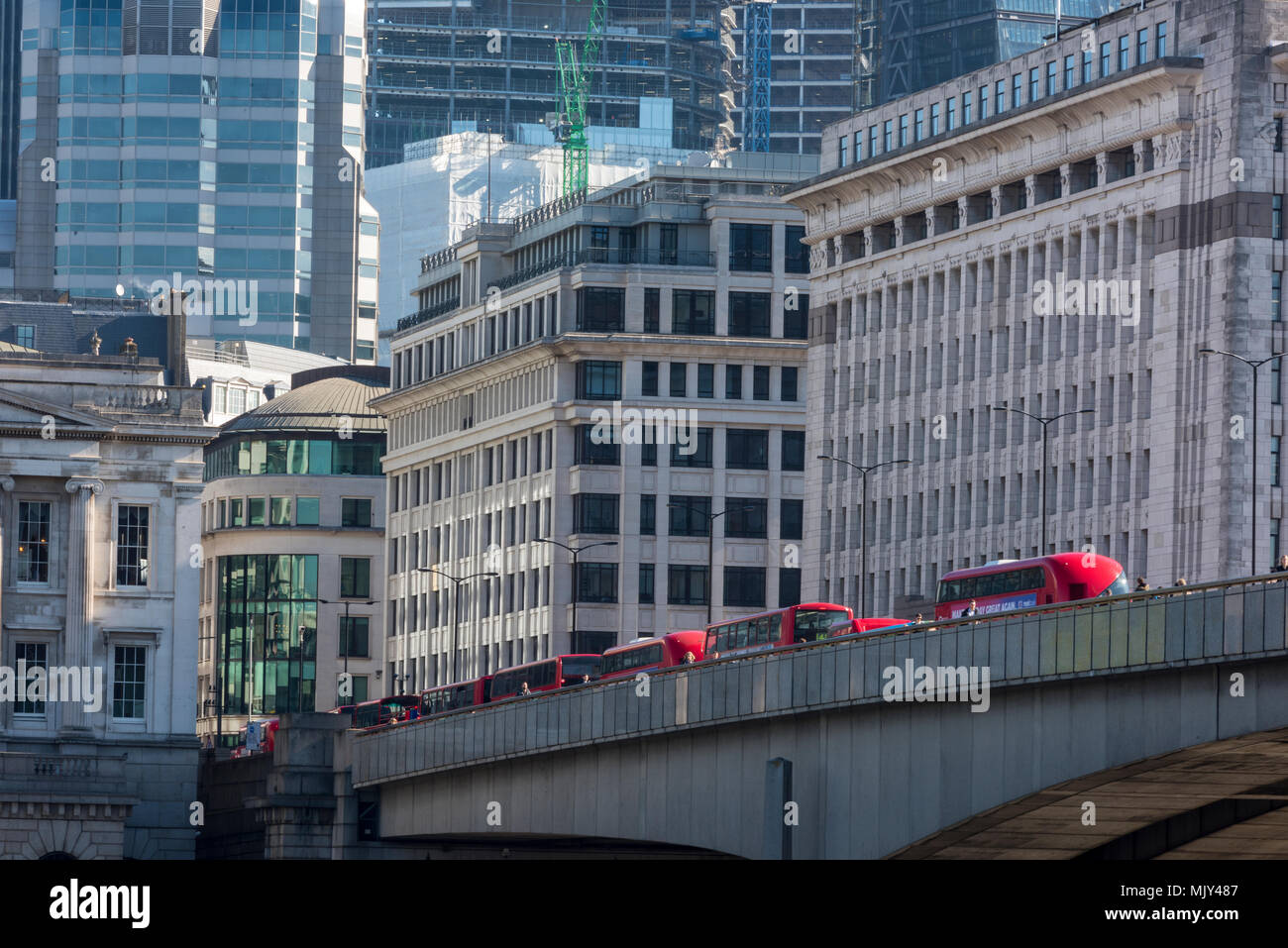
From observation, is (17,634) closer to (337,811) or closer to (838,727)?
(337,811)

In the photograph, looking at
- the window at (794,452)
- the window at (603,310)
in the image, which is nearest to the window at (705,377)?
the window at (794,452)

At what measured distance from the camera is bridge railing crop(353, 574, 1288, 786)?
73.8 metres

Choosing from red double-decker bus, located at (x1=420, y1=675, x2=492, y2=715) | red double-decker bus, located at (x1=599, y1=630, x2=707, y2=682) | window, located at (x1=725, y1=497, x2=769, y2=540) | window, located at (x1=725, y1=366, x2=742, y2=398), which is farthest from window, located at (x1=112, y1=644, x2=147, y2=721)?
window, located at (x1=725, y1=366, x2=742, y2=398)

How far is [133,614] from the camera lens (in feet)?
476

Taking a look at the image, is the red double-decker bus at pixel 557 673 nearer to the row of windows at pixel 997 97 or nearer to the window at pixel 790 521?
the row of windows at pixel 997 97

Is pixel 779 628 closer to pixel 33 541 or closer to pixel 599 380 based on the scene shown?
pixel 33 541

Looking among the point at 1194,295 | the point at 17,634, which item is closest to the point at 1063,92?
the point at 1194,295

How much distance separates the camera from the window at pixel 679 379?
180500 millimetres

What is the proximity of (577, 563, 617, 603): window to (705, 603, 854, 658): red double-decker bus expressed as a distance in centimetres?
7136

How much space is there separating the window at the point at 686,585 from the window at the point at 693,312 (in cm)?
1204

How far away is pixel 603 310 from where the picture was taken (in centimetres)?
18238

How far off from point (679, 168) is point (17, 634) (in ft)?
180

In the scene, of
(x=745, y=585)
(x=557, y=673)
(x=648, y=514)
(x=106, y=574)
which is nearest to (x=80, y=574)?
(x=106, y=574)

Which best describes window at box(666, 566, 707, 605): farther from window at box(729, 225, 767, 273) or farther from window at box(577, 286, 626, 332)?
window at box(729, 225, 767, 273)
